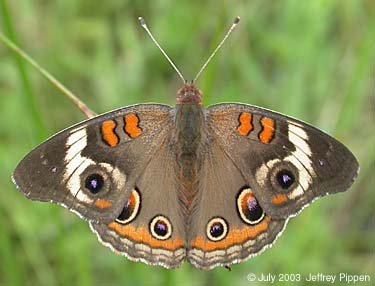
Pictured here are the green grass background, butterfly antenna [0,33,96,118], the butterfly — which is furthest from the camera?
the green grass background

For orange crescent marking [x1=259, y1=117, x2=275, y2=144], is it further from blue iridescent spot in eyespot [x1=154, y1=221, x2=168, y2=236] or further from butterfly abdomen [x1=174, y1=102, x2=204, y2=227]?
blue iridescent spot in eyespot [x1=154, y1=221, x2=168, y2=236]

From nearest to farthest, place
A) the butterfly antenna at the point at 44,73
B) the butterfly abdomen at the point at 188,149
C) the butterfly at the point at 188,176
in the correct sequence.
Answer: the butterfly antenna at the point at 44,73 < the butterfly at the point at 188,176 < the butterfly abdomen at the point at 188,149

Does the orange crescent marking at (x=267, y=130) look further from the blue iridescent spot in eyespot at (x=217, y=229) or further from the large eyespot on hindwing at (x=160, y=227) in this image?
the large eyespot on hindwing at (x=160, y=227)

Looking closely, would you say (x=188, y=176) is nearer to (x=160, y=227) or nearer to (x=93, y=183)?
(x=160, y=227)

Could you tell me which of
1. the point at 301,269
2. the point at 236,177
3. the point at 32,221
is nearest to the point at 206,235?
the point at 236,177

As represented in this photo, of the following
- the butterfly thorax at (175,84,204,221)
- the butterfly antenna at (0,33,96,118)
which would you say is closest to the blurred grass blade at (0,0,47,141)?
the butterfly antenna at (0,33,96,118)

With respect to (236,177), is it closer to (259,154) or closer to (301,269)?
(259,154)

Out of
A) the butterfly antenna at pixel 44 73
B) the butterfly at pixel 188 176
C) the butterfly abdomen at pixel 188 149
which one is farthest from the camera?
the butterfly abdomen at pixel 188 149

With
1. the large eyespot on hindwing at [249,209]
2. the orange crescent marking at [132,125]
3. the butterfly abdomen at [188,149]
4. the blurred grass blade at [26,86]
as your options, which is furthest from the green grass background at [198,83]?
the orange crescent marking at [132,125]

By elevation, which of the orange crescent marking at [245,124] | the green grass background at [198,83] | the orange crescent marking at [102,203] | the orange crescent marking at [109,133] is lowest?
the orange crescent marking at [102,203]
